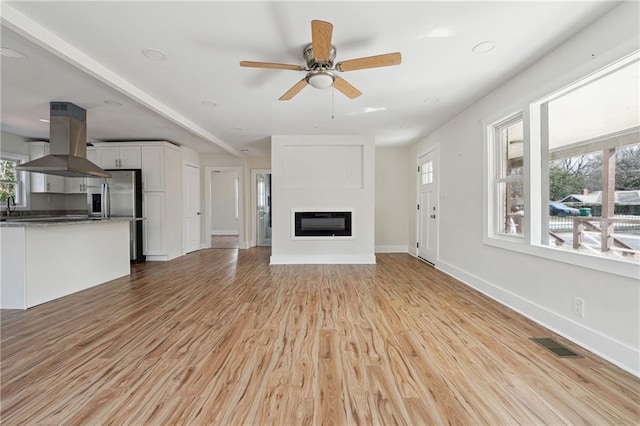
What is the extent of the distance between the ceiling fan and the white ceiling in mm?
167

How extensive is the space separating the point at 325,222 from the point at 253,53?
10.4 ft

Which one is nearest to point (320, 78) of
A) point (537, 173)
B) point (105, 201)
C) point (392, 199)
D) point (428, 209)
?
point (537, 173)

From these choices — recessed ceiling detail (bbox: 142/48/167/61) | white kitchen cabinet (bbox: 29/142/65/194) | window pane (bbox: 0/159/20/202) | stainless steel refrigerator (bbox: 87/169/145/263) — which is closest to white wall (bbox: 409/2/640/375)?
recessed ceiling detail (bbox: 142/48/167/61)

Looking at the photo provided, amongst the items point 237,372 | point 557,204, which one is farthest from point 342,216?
point 237,372

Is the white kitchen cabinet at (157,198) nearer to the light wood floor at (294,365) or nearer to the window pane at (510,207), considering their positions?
the light wood floor at (294,365)

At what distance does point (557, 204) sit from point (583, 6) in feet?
4.88

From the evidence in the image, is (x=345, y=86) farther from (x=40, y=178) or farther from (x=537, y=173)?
(x=40, y=178)

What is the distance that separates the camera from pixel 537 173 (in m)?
2.50

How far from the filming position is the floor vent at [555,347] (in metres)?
1.84

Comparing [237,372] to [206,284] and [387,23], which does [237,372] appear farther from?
[387,23]

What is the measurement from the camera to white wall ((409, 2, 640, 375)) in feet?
5.61

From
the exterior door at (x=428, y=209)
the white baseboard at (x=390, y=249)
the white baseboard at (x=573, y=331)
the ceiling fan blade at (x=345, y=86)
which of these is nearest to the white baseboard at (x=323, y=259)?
the exterior door at (x=428, y=209)

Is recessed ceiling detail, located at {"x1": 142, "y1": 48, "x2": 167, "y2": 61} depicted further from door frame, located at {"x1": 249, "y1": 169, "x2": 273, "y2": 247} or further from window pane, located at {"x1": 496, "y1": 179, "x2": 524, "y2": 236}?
door frame, located at {"x1": 249, "y1": 169, "x2": 273, "y2": 247}

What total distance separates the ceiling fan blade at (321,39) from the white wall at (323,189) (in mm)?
2837
